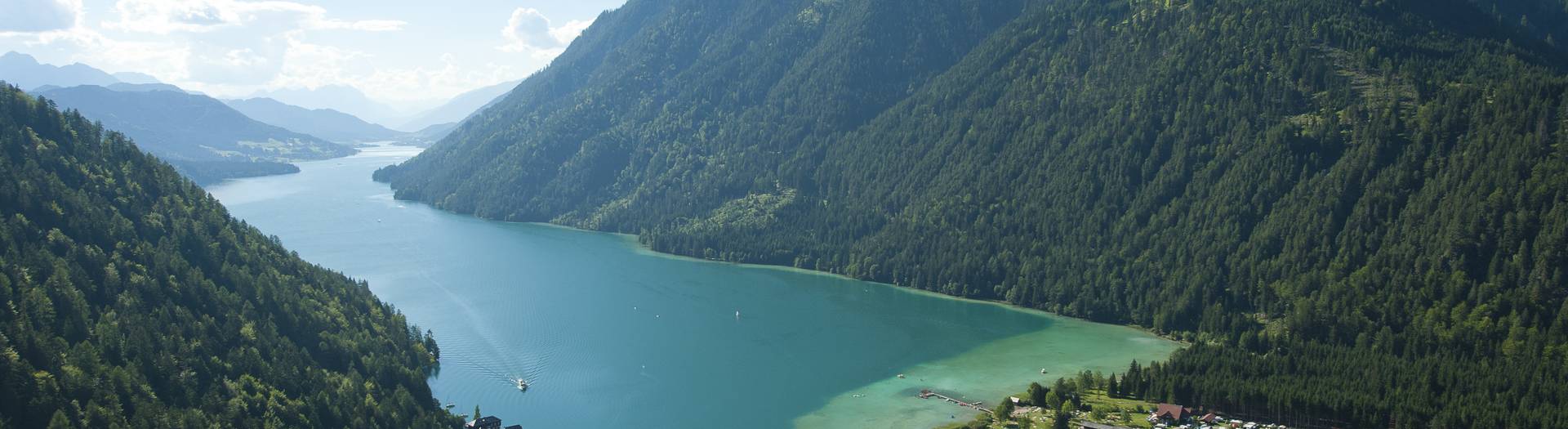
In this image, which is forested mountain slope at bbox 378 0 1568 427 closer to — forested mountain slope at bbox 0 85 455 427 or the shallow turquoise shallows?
the shallow turquoise shallows

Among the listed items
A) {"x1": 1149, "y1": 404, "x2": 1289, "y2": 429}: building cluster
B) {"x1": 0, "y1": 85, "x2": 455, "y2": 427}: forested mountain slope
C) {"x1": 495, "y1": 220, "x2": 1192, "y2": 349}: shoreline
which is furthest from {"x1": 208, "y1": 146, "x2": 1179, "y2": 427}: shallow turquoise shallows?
{"x1": 1149, "y1": 404, "x2": 1289, "y2": 429}: building cluster

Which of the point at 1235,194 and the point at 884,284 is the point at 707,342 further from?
the point at 1235,194

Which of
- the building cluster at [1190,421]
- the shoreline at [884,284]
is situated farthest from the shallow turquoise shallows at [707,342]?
the building cluster at [1190,421]

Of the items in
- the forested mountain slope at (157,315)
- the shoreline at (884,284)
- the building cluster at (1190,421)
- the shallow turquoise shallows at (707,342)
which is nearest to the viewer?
the forested mountain slope at (157,315)

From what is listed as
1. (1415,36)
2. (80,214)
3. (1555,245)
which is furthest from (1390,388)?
(80,214)

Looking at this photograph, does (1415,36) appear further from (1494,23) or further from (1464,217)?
(1464,217)

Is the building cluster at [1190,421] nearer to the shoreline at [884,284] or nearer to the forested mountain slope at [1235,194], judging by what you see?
the forested mountain slope at [1235,194]
